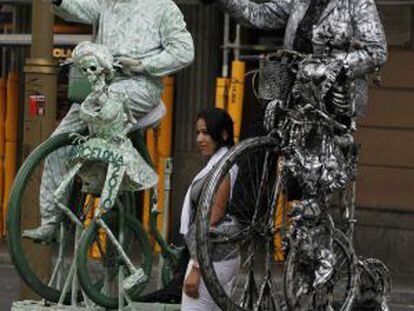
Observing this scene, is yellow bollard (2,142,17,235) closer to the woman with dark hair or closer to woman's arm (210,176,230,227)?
the woman with dark hair

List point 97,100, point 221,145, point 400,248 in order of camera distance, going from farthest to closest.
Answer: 1. point 400,248
2. point 221,145
3. point 97,100

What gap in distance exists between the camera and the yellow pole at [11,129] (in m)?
14.9

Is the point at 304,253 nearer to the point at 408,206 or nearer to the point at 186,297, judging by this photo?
the point at 186,297

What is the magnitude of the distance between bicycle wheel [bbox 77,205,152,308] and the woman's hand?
0.69 feet

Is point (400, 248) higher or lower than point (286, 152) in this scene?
lower

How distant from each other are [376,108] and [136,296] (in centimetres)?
811

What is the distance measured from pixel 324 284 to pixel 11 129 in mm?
9731

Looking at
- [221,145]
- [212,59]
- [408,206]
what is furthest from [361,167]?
[221,145]

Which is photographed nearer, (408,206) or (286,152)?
(286,152)

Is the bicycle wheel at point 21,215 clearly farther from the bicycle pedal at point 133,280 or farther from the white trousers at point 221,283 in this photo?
the white trousers at point 221,283

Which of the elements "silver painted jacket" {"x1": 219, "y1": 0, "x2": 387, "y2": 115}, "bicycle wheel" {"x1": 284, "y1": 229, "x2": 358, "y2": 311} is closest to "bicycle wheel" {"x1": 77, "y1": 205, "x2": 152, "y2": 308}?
"bicycle wheel" {"x1": 284, "y1": 229, "x2": 358, "y2": 311}

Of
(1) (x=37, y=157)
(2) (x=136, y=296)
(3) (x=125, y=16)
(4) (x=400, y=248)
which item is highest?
(3) (x=125, y=16)

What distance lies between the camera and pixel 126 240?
5965 millimetres

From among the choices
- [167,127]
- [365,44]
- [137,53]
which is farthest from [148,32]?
[167,127]
